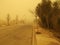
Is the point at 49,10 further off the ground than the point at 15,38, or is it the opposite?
the point at 49,10

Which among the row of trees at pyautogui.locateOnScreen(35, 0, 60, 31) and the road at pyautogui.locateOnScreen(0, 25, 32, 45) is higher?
the row of trees at pyautogui.locateOnScreen(35, 0, 60, 31)

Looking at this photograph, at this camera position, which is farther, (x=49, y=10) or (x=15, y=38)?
(x=49, y=10)

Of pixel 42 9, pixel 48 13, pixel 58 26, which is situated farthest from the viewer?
pixel 42 9

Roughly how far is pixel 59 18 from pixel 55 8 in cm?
1253

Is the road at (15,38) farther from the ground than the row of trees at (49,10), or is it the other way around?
the row of trees at (49,10)

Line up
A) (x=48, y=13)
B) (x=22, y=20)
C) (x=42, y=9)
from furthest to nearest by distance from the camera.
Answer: (x=22, y=20) < (x=42, y=9) < (x=48, y=13)

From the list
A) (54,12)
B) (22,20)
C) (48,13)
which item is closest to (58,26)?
(54,12)

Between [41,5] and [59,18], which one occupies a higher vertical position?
[41,5]

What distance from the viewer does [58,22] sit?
1304 inches

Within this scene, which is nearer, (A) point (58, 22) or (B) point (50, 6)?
(A) point (58, 22)

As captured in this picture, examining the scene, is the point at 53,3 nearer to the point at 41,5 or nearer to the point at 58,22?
the point at 41,5

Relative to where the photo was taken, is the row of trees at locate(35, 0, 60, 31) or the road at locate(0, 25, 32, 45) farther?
the row of trees at locate(35, 0, 60, 31)

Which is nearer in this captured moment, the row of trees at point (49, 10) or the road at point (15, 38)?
the road at point (15, 38)

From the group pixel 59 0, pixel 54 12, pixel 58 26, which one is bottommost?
pixel 58 26
